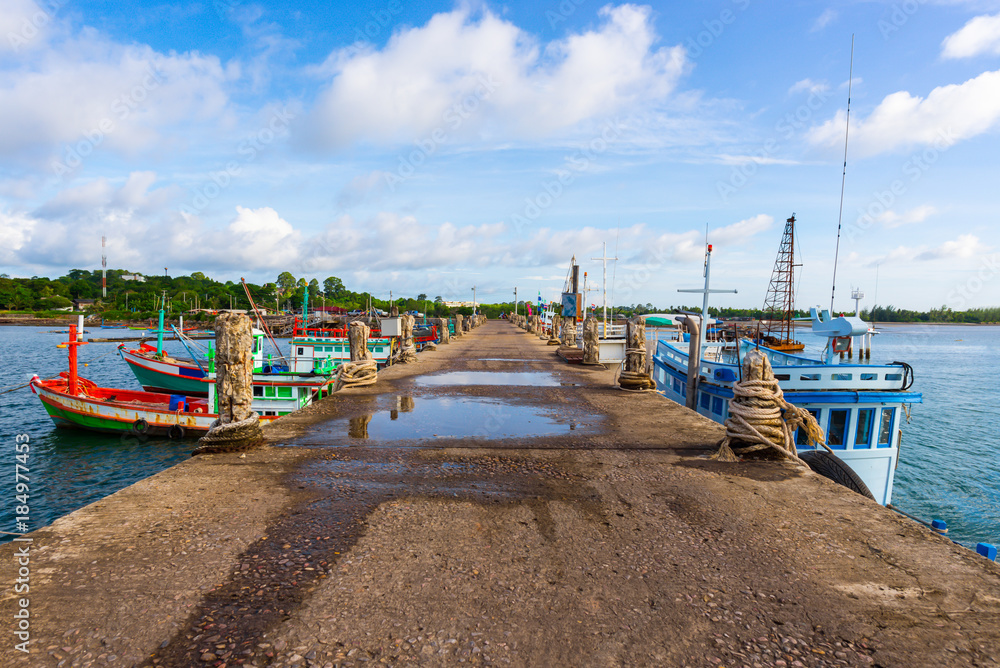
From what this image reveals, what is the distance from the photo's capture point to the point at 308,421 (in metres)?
8.08

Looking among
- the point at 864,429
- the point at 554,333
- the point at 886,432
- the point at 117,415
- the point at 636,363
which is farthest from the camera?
the point at 554,333

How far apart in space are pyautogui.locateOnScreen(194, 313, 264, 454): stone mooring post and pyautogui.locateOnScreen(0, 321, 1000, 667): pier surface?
0.43 metres

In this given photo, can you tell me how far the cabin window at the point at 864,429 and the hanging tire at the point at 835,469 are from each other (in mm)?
2182

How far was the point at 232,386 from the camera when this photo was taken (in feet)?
20.5

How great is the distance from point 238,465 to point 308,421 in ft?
7.79

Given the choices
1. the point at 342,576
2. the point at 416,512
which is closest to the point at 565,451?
the point at 416,512

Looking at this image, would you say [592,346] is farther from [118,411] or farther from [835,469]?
[118,411]

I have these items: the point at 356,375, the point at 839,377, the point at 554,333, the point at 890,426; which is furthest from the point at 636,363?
the point at 554,333

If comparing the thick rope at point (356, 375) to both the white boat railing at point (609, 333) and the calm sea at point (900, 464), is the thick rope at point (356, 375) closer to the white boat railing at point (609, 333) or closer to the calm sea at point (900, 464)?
the calm sea at point (900, 464)

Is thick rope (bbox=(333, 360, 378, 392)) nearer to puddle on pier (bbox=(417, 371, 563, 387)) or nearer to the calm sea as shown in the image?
puddle on pier (bbox=(417, 371, 563, 387))

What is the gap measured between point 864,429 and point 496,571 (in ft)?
42.5

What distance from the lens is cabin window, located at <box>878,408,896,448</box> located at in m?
12.7

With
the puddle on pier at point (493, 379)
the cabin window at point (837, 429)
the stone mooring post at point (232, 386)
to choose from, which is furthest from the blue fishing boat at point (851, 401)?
the stone mooring post at point (232, 386)

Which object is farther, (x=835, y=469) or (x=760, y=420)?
(x=835, y=469)
